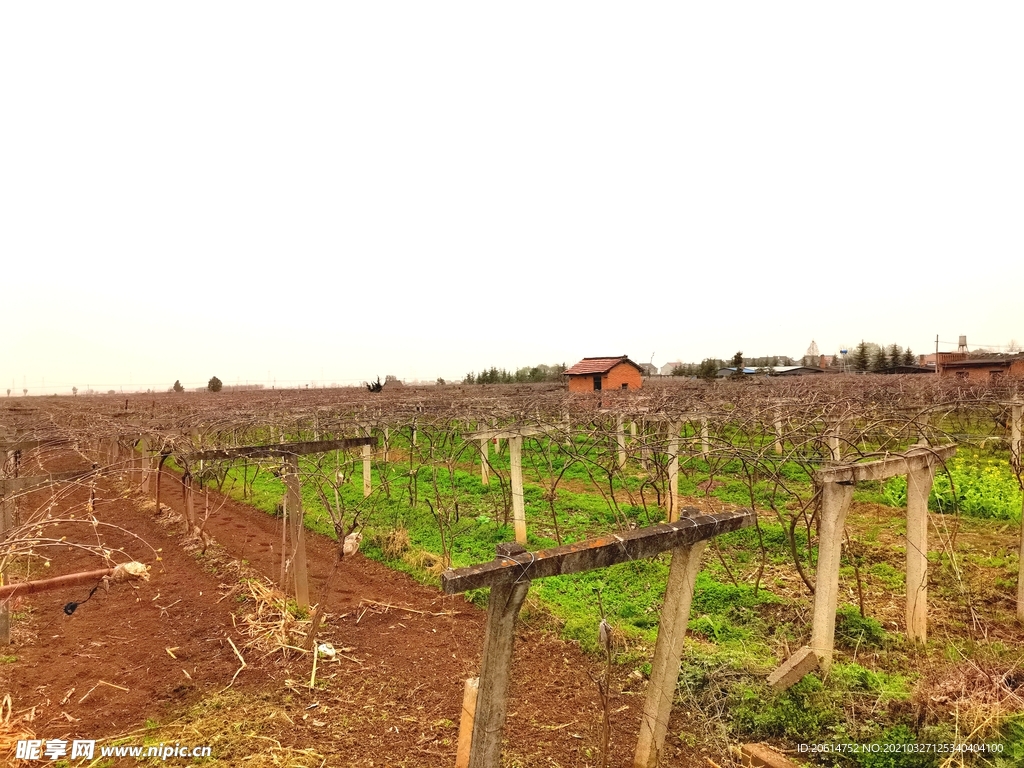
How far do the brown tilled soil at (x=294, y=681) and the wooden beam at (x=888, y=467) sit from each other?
2.37 meters

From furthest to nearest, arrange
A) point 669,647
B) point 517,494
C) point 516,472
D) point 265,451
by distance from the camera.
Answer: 1. point 516,472
2. point 517,494
3. point 265,451
4. point 669,647

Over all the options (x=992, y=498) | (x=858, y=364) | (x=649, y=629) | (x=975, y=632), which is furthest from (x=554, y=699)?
(x=858, y=364)

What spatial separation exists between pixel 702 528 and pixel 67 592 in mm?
8710

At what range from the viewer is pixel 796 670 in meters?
4.19

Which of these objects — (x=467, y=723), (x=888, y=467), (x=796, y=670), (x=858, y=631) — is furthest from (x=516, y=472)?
(x=467, y=723)

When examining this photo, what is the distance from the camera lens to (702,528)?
3191mm

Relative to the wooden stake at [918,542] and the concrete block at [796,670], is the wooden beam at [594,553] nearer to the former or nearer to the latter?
the concrete block at [796,670]

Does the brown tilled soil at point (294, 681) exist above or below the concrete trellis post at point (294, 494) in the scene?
below

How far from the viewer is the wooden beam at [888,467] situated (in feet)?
13.9

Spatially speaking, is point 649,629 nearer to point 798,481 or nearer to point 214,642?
point 214,642

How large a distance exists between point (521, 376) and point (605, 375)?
28317mm

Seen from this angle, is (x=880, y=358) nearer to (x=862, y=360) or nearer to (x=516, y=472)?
(x=862, y=360)

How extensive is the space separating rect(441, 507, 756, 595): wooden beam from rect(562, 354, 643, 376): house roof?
99.1 ft

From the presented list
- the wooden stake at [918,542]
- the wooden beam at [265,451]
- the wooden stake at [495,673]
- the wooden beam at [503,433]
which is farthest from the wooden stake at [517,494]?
the wooden stake at [495,673]
